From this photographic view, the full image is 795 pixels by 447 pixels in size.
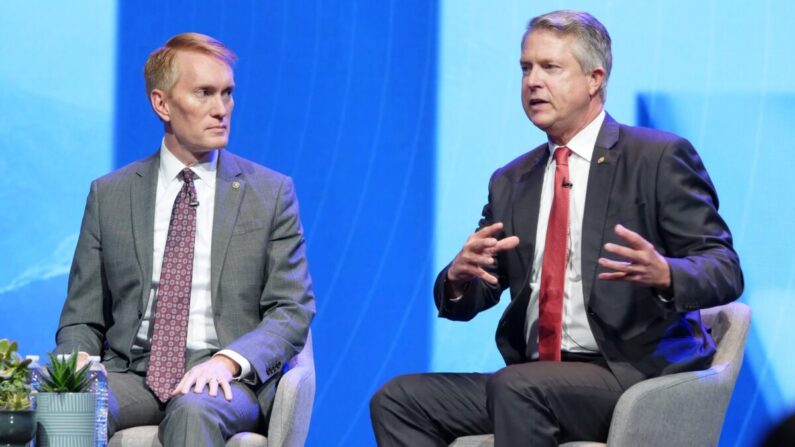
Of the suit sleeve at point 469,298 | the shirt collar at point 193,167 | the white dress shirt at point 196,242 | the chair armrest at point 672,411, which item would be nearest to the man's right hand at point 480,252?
the suit sleeve at point 469,298

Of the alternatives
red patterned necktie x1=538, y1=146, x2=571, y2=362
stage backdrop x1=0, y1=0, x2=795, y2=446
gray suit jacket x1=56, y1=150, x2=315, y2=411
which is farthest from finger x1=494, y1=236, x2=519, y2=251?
stage backdrop x1=0, y1=0, x2=795, y2=446

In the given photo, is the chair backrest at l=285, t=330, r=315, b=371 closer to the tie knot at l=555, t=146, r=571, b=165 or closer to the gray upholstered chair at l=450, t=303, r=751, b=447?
the gray upholstered chair at l=450, t=303, r=751, b=447

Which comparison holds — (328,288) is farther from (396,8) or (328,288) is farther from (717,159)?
(717,159)

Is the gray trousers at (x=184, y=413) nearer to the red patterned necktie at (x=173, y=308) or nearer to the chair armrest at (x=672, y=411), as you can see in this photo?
the red patterned necktie at (x=173, y=308)

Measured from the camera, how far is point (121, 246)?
3678mm

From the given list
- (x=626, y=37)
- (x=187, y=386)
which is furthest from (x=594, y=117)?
(x=187, y=386)

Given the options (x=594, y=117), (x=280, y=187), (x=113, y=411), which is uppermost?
(x=594, y=117)

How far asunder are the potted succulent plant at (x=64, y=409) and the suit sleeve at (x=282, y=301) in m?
0.49

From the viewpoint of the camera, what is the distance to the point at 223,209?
3684 mm

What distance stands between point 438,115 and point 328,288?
2.48ft

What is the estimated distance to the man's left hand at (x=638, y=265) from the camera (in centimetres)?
289

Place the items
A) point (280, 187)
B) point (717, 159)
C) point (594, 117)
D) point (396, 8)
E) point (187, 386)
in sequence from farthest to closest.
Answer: point (396, 8) < point (717, 159) < point (280, 187) < point (594, 117) < point (187, 386)

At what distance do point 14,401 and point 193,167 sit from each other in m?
1.04

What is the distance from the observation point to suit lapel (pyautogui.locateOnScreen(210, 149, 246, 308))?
3615 millimetres
